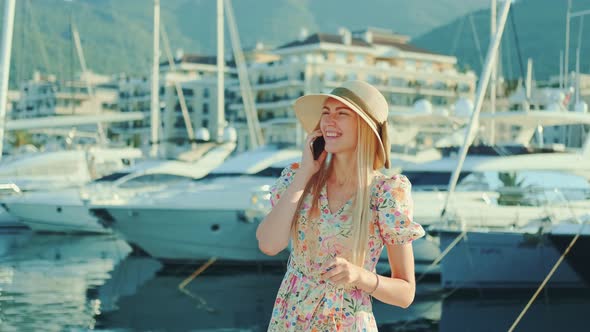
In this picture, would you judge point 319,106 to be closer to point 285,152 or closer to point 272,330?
point 272,330

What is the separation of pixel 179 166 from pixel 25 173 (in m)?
5.32

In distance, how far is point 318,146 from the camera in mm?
3375

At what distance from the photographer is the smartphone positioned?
3342 millimetres

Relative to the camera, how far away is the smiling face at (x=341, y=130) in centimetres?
326

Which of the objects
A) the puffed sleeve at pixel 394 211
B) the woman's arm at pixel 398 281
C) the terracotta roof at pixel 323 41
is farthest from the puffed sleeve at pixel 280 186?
the terracotta roof at pixel 323 41

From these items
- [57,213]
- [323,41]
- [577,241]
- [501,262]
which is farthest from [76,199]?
[323,41]

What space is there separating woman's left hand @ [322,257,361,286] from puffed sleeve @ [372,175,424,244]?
0.58 ft

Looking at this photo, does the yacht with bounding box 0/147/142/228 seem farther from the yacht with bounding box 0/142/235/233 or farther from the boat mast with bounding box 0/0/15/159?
the boat mast with bounding box 0/0/15/159

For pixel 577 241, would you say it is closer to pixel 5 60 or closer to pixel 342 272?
pixel 5 60

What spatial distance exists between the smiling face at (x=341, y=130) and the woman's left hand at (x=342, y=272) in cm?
40

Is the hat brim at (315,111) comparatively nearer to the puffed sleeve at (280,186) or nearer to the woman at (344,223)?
the woman at (344,223)

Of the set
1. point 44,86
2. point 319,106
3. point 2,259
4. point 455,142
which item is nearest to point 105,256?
point 2,259

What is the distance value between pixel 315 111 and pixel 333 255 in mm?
508

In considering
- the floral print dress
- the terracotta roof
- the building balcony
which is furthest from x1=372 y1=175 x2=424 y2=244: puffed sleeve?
the terracotta roof
